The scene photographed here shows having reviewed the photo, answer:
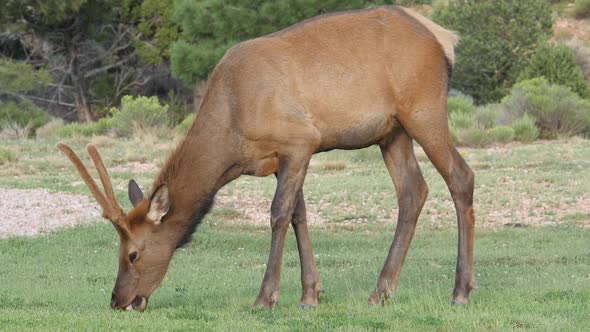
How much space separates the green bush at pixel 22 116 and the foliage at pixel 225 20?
4.63 metres

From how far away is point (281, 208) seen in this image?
8227 millimetres

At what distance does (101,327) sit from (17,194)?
9.44m

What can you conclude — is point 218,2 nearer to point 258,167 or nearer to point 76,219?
point 76,219

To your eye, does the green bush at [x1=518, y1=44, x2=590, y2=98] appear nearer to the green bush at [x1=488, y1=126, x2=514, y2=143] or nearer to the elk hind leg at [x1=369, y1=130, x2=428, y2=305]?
the green bush at [x1=488, y1=126, x2=514, y2=143]

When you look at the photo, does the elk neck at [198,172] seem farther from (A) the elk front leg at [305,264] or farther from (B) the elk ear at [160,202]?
(A) the elk front leg at [305,264]

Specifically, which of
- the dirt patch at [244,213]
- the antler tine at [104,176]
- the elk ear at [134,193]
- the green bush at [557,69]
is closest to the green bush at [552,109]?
the green bush at [557,69]

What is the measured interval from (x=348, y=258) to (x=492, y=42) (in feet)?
75.4

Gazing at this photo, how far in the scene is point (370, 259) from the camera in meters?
12.0

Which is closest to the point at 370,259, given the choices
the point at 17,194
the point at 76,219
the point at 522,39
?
the point at 76,219

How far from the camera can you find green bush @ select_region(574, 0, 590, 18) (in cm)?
4872

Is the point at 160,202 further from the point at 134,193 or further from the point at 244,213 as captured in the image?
the point at 244,213

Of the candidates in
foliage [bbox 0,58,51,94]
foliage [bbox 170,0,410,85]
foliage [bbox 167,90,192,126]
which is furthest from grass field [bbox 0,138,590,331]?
foliage [bbox 0,58,51,94]

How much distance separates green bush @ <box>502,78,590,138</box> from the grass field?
351cm

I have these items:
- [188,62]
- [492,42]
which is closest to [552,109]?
[492,42]
